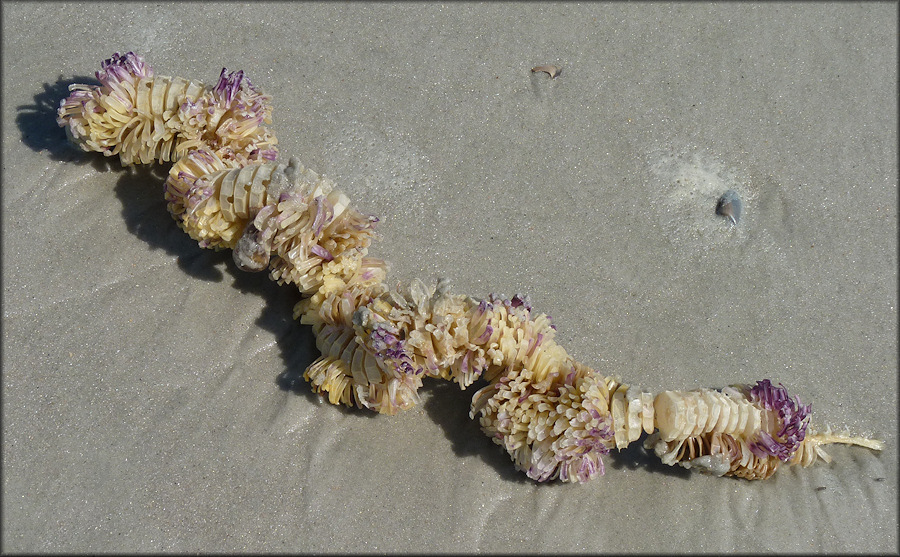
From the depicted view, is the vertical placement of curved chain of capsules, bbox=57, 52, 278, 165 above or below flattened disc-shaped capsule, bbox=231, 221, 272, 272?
above

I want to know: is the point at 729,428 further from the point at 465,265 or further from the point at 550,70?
the point at 550,70

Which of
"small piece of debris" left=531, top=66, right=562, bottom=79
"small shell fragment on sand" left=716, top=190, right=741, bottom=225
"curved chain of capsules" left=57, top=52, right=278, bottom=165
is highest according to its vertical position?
"small piece of debris" left=531, top=66, right=562, bottom=79

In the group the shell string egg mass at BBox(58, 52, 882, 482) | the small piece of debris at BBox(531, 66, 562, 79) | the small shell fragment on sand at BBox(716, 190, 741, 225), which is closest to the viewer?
the shell string egg mass at BBox(58, 52, 882, 482)

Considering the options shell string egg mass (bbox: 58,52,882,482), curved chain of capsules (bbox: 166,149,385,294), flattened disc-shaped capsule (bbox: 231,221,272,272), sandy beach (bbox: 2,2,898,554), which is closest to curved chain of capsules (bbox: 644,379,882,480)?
shell string egg mass (bbox: 58,52,882,482)

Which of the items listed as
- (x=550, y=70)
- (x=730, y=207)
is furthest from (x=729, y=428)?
(x=550, y=70)

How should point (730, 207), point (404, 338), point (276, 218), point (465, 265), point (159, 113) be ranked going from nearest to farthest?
point (404, 338) < point (276, 218) < point (159, 113) < point (465, 265) < point (730, 207)

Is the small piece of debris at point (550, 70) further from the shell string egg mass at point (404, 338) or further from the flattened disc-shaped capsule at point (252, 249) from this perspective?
the flattened disc-shaped capsule at point (252, 249)

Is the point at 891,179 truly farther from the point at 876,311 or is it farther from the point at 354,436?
the point at 354,436

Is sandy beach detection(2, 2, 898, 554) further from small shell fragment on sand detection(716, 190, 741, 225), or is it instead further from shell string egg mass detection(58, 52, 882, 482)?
shell string egg mass detection(58, 52, 882, 482)
